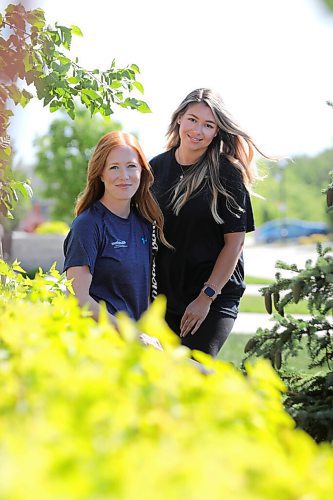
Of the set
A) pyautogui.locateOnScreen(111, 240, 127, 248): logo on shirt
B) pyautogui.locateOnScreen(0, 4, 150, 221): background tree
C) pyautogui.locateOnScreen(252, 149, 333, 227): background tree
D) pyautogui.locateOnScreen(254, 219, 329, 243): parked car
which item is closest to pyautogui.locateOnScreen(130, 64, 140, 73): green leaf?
pyautogui.locateOnScreen(0, 4, 150, 221): background tree

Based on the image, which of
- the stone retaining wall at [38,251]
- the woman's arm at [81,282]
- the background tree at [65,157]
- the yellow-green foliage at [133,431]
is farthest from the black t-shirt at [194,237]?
the background tree at [65,157]

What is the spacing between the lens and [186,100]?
4781mm

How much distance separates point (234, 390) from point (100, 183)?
2.85 m

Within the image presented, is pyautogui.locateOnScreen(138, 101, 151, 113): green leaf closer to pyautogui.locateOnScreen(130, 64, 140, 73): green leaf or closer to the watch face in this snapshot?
pyautogui.locateOnScreen(130, 64, 140, 73): green leaf

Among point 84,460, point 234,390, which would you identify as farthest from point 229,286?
point 84,460

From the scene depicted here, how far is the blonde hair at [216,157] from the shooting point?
461cm

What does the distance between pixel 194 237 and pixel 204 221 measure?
100 millimetres

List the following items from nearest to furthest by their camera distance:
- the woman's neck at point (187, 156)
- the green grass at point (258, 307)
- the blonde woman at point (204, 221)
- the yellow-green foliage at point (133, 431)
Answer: the yellow-green foliage at point (133, 431) < the blonde woman at point (204, 221) < the woman's neck at point (187, 156) < the green grass at point (258, 307)

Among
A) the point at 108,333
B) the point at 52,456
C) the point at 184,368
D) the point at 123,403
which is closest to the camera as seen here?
the point at 52,456

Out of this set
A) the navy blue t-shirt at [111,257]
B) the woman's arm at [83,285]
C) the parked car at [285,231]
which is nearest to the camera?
the woman's arm at [83,285]

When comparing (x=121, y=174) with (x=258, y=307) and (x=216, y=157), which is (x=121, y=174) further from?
(x=258, y=307)

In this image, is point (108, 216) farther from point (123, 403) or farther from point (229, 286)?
point (123, 403)

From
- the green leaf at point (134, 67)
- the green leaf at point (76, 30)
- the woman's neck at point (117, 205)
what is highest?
the green leaf at point (76, 30)

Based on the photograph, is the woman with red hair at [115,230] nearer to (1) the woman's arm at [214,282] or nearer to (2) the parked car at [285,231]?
Answer: (1) the woman's arm at [214,282]
